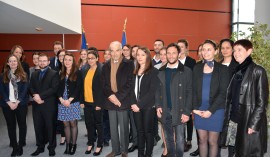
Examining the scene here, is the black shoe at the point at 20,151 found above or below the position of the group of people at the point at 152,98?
below

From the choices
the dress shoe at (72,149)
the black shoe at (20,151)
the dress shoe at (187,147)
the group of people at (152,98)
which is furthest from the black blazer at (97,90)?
the dress shoe at (187,147)

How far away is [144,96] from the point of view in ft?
10.2

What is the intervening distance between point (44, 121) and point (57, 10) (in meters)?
2.53

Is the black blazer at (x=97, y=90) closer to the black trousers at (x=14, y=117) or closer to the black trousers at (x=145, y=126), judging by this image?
the black trousers at (x=145, y=126)

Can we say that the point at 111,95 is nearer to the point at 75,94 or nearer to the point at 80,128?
the point at 75,94

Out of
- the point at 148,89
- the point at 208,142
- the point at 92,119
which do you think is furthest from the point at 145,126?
the point at 92,119

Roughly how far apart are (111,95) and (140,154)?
33.7 inches

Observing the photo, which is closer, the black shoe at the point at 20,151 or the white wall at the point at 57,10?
the black shoe at the point at 20,151

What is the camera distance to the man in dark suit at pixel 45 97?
3.55 m

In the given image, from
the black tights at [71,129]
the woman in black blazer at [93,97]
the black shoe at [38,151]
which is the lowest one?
the black shoe at [38,151]

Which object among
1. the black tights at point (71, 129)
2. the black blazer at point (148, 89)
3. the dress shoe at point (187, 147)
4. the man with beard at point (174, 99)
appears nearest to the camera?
the man with beard at point (174, 99)

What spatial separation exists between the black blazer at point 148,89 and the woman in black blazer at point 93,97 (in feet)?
2.15

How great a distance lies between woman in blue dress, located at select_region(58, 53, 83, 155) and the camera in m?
3.53

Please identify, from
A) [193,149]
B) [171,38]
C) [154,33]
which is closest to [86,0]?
[154,33]
